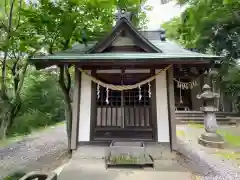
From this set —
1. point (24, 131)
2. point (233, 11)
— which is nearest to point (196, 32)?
point (233, 11)

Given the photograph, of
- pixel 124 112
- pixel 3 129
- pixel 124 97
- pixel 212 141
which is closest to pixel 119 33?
pixel 124 97

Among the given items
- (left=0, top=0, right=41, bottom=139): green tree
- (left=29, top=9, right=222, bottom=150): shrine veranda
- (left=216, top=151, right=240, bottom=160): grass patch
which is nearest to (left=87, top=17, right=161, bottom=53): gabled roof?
(left=29, top=9, right=222, bottom=150): shrine veranda

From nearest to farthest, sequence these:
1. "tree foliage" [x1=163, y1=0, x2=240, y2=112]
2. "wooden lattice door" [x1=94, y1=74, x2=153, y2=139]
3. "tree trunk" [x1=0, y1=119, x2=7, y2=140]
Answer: "wooden lattice door" [x1=94, y1=74, x2=153, y2=139]
"tree trunk" [x1=0, y1=119, x2=7, y2=140]
"tree foliage" [x1=163, y1=0, x2=240, y2=112]

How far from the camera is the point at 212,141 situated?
305 inches

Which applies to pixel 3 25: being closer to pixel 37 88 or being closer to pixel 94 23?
pixel 94 23

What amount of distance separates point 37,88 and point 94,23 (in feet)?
39.0

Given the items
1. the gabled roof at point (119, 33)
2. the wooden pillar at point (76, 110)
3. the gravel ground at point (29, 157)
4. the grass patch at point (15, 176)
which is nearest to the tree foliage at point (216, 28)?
the gabled roof at point (119, 33)

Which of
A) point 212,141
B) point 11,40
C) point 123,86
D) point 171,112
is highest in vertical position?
point 11,40

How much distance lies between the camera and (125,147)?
5.15m

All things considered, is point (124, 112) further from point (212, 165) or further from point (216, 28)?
point (216, 28)

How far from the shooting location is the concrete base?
7.61 meters

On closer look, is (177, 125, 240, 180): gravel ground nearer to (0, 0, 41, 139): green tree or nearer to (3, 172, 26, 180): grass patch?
(3, 172, 26, 180): grass patch

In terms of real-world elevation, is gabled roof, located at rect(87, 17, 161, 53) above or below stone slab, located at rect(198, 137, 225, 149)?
above

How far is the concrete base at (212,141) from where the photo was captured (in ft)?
25.0
